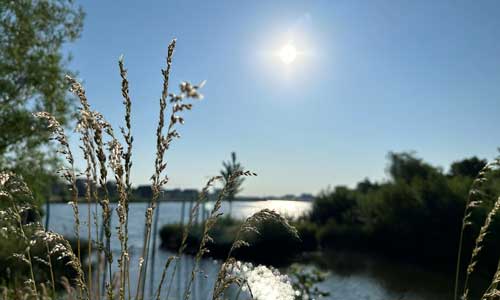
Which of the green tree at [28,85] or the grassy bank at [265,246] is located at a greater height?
the green tree at [28,85]

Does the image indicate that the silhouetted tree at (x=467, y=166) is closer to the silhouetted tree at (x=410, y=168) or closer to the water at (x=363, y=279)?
the silhouetted tree at (x=410, y=168)

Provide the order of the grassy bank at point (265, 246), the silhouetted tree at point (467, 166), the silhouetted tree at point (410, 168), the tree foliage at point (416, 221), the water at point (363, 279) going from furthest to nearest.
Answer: the silhouetted tree at point (467, 166) < the silhouetted tree at point (410, 168) < the grassy bank at point (265, 246) < the tree foliage at point (416, 221) < the water at point (363, 279)

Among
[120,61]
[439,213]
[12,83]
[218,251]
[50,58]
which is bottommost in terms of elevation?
[218,251]

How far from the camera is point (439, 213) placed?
58.0 feet

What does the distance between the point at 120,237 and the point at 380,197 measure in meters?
20.5

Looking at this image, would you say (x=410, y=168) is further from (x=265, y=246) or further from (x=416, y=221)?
(x=265, y=246)

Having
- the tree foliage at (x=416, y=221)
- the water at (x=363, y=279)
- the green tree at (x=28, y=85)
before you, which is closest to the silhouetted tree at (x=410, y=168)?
the tree foliage at (x=416, y=221)

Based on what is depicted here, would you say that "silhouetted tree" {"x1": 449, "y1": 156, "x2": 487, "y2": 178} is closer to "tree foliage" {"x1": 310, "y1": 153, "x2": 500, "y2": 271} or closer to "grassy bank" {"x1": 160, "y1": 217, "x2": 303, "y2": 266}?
"tree foliage" {"x1": 310, "y1": 153, "x2": 500, "y2": 271}

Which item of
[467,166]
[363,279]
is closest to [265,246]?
[363,279]

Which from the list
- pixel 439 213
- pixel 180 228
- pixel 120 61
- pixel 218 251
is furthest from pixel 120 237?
pixel 180 228

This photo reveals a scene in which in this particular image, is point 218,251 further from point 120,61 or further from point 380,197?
point 120,61

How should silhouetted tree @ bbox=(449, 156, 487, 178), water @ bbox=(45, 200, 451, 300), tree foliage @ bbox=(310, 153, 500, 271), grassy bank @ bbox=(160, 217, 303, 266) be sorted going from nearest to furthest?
water @ bbox=(45, 200, 451, 300), tree foliage @ bbox=(310, 153, 500, 271), grassy bank @ bbox=(160, 217, 303, 266), silhouetted tree @ bbox=(449, 156, 487, 178)

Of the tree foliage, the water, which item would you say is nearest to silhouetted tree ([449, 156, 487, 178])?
the tree foliage

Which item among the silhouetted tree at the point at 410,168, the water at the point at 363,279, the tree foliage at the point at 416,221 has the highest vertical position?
the silhouetted tree at the point at 410,168
